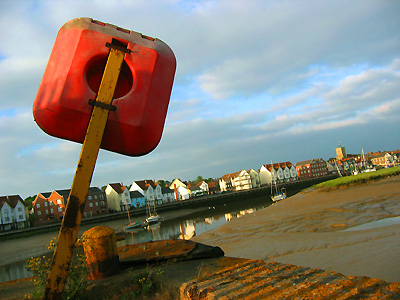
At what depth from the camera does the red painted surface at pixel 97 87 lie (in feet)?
11.0

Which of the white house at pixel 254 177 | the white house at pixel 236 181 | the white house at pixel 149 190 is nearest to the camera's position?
the white house at pixel 149 190

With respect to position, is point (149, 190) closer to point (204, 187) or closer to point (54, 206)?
point (54, 206)

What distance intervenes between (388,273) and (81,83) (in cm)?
775

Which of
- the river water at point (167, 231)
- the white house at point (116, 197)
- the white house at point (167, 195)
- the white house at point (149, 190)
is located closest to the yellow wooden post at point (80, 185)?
the river water at point (167, 231)

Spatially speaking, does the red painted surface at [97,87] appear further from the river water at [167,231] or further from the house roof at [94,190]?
the house roof at [94,190]

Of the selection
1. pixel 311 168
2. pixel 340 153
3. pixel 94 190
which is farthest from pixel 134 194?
pixel 340 153

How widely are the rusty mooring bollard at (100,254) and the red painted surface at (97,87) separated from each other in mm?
1633

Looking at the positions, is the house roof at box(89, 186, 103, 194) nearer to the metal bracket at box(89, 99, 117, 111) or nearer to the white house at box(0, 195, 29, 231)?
the white house at box(0, 195, 29, 231)

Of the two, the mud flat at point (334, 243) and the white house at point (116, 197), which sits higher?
the white house at point (116, 197)

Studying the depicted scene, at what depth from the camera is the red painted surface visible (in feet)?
11.0

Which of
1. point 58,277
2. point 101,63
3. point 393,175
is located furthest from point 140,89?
point 393,175

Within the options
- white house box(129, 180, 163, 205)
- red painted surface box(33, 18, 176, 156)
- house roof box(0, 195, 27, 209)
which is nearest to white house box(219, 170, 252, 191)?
white house box(129, 180, 163, 205)

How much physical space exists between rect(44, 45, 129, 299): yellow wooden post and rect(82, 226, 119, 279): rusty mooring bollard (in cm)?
133

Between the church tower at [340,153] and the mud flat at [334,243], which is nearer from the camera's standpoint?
the mud flat at [334,243]
